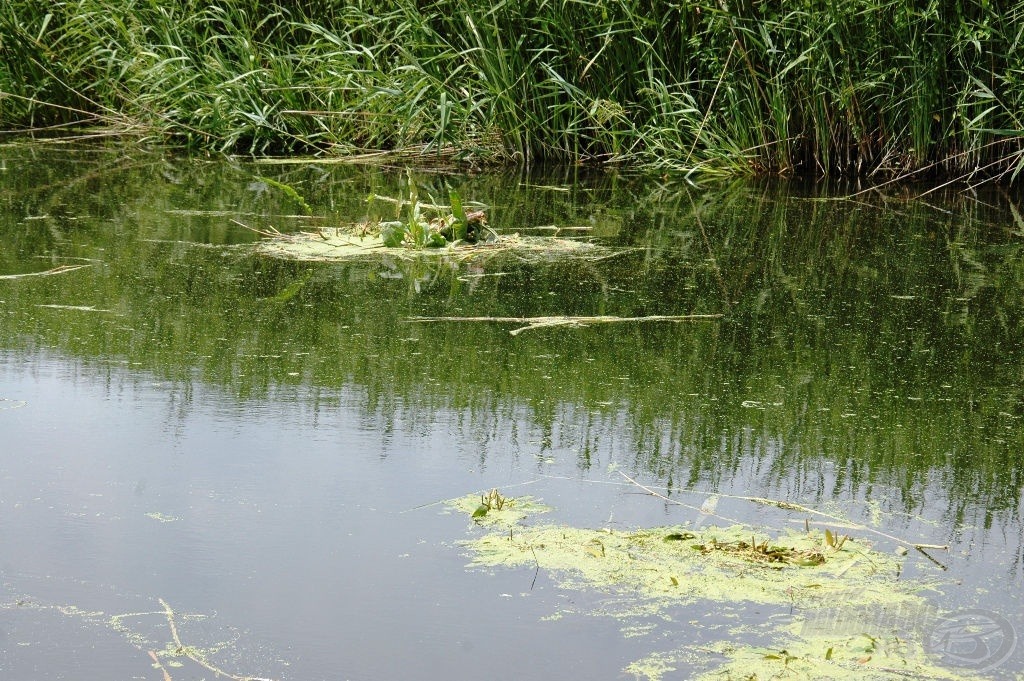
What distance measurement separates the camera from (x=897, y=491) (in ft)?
7.71

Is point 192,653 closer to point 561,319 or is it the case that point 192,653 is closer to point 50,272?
point 561,319

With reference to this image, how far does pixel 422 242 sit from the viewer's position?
438 cm

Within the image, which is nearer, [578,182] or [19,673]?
[19,673]

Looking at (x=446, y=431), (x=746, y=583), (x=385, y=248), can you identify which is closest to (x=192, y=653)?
(x=746, y=583)

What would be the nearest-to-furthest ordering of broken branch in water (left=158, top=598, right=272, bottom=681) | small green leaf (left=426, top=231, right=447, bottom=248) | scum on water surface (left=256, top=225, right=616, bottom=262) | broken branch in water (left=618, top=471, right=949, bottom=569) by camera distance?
broken branch in water (left=158, top=598, right=272, bottom=681) < broken branch in water (left=618, top=471, right=949, bottom=569) < scum on water surface (left=256, top=225, right=616, bottom=262) < small green leaf (left=426, top=231, right=447, bottom=248)

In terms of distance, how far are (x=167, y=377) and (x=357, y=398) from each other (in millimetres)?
431

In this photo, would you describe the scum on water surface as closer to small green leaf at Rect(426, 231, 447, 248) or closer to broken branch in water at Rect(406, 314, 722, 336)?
small green leaf at Rect(426, 231, 447, 248)

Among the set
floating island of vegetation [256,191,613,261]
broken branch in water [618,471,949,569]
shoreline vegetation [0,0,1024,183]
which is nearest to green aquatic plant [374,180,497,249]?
floating island of vegetation [256,191,613,261]

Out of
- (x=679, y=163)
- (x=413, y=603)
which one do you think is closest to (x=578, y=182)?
(x=679, y=163)

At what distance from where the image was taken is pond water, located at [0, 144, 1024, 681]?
1799mm

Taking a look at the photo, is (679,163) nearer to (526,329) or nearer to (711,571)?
(526,329)

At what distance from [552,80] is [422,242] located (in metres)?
2.03

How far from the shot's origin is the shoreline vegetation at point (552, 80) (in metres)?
5.62

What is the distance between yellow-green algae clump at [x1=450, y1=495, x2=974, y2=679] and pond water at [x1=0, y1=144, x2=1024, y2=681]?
0.10 feet
